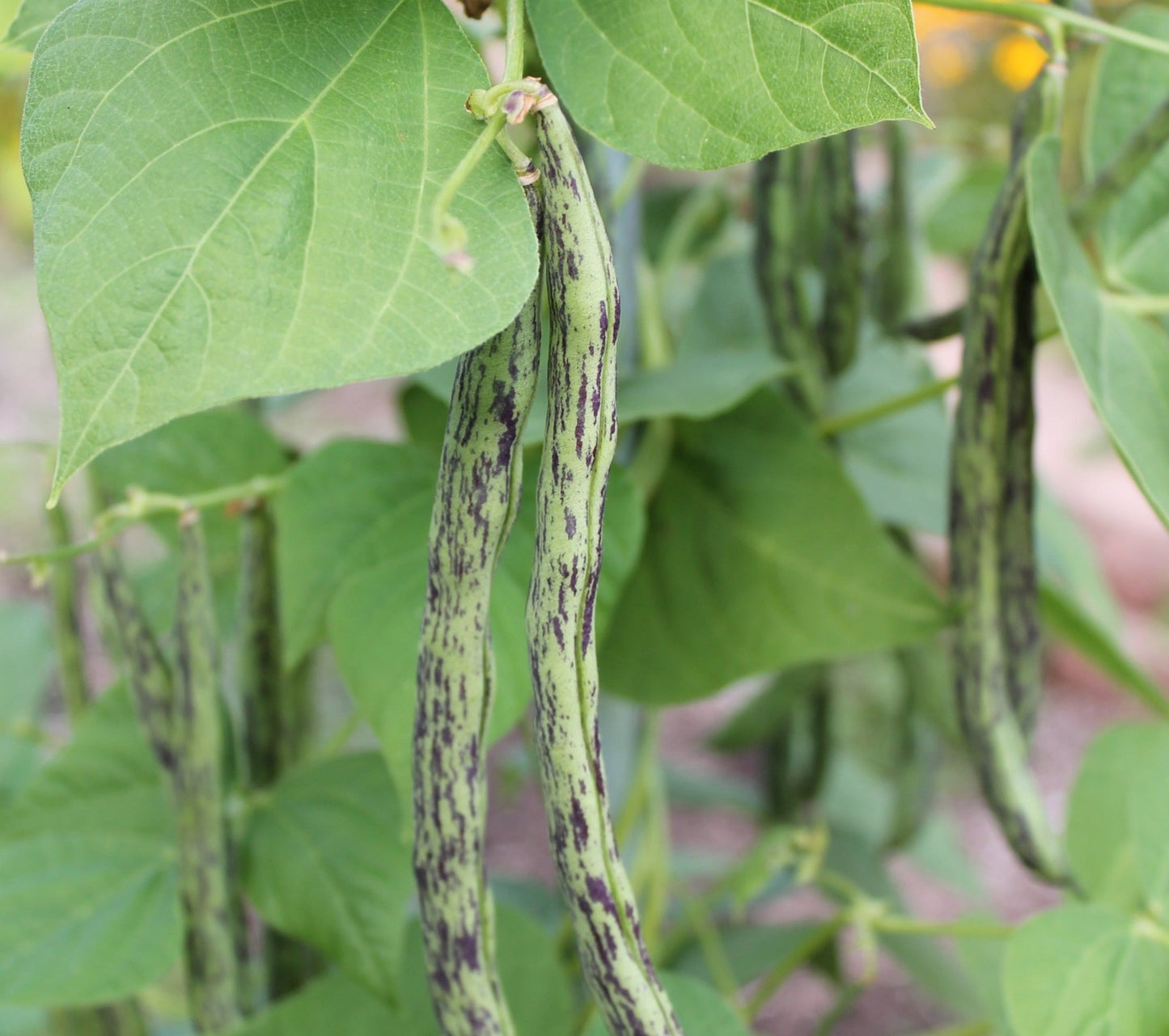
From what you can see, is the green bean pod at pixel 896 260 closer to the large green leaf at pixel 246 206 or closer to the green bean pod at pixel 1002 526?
the green bean pod at pixel 1002 526

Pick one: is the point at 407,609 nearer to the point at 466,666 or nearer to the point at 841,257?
the point at 466,666

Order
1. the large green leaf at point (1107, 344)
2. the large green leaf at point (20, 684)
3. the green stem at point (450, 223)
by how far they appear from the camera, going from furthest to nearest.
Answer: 1. the large green leaf at point (20, 684)
2. the large green leaf at point (1107, 344)
3. the green stem at point (450, 223)

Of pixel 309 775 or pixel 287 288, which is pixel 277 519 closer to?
pixel 309 775

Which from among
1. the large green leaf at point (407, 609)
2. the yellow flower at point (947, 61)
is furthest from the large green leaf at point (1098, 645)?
the yellow flower at point (947, 61)

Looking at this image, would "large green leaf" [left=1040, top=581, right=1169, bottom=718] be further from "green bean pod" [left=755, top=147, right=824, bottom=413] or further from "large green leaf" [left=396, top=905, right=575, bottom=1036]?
"large green leaf" [left=396, top=905, right=575, bottom=1036]

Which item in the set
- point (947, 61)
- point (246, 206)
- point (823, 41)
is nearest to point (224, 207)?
point (246, 206)

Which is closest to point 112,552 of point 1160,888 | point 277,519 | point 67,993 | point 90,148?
point 277,519

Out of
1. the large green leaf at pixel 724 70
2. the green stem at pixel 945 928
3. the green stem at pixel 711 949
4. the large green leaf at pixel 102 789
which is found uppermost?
the large green leaf at pixel 724 70
